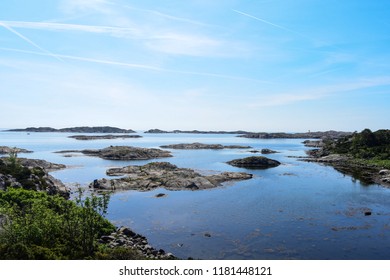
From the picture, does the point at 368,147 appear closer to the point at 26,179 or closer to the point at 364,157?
the point at 364,157

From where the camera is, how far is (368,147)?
370ft

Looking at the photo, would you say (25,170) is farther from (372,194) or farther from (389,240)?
(372,194)

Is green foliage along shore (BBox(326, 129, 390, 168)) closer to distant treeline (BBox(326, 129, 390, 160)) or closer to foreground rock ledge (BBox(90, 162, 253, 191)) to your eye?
distant treeline (BBox(326, 129, 390, 160))

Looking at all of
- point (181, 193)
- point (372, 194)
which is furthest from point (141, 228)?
point (372, 194)

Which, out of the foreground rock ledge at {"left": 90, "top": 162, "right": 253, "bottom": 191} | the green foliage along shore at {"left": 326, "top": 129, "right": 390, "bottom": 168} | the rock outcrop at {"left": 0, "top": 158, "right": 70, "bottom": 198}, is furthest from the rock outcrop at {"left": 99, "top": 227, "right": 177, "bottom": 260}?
the green foliage along shore at {"left": 326, "top": 129, "right": 390, "bottom": 168}

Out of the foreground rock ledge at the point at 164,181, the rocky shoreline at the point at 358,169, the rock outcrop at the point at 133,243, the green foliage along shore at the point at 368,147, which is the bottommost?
the rock outcrop at the point at 133,243

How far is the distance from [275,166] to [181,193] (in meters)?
50.4

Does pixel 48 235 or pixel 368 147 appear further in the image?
pixel 368 147

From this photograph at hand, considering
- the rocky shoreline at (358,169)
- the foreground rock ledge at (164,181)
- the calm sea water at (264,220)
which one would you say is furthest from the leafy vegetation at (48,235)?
the rocky shoreline at (358,169)

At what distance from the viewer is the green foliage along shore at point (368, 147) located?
95875 mm

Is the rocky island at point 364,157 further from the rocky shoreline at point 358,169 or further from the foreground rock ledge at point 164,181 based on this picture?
the foreground rock ledge at point 164,181

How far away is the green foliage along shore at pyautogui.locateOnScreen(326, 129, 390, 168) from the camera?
95875 millimetres

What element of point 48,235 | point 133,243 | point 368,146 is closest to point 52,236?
point 48,235

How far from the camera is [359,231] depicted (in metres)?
34.9
